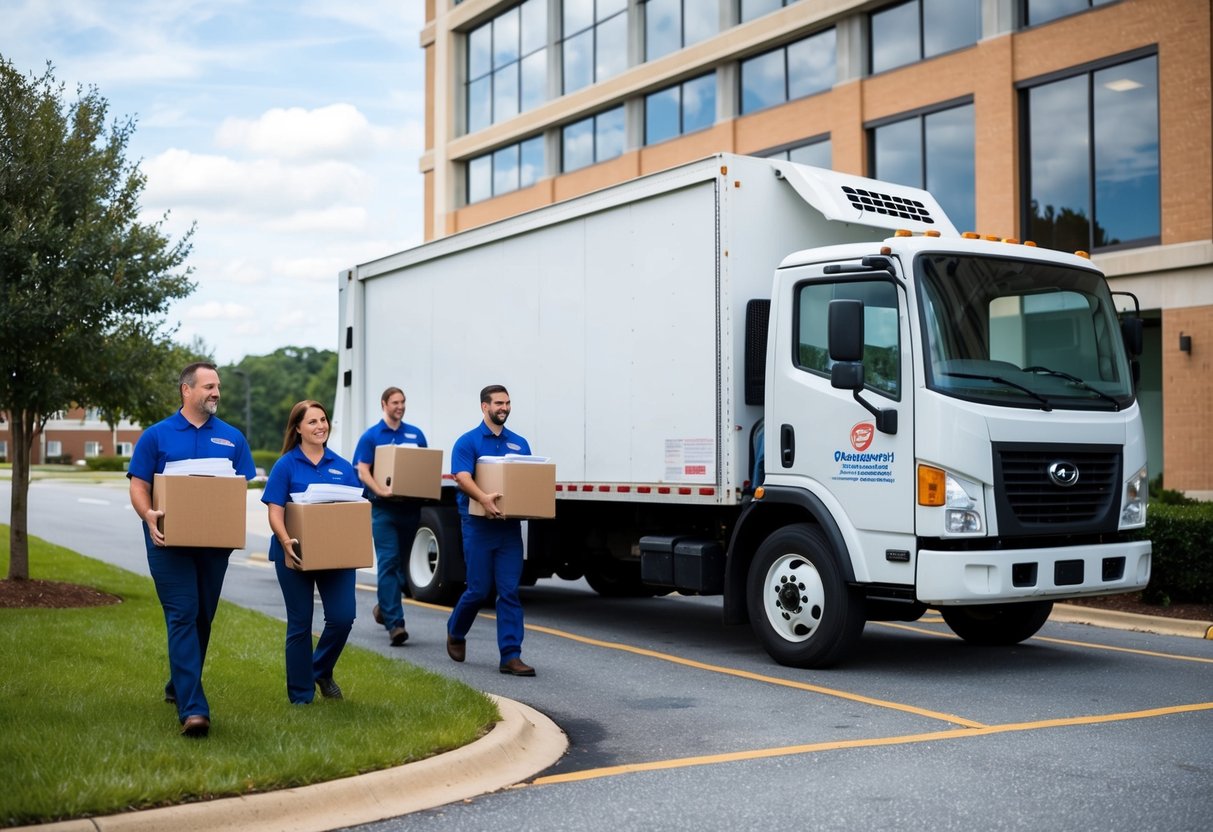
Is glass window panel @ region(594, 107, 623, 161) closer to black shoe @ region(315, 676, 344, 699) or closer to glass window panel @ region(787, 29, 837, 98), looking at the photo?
glass window panel @ region(787, 29, 837, 98)

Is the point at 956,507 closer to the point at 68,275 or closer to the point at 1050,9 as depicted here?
the point at 68,275

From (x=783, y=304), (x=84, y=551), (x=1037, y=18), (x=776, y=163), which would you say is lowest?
(x=84, y=551)

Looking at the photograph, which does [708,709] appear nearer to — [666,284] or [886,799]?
[886,799]

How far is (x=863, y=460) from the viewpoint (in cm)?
883

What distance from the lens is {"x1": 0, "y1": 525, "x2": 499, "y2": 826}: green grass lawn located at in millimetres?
5266

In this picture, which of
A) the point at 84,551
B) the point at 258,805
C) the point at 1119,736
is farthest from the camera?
the point at 84,551

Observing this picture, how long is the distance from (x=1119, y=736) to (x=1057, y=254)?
384 centimetres

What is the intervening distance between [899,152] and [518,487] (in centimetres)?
1641

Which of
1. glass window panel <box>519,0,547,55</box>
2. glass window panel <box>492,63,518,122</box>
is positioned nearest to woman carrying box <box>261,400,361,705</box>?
glass window panel <box>519,0,547,55</box>

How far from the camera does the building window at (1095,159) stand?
19500 mm

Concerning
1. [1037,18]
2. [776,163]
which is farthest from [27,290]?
[1037,18]

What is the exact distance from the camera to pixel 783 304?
31.0 feet

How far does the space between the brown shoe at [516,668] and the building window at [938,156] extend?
15.3 metres

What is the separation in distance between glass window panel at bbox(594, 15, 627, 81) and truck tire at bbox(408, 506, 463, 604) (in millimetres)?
19191
